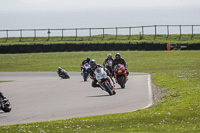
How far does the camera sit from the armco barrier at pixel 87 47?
186 ft

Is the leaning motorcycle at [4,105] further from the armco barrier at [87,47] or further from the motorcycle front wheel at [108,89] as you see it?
the armco barrier at [87,47]

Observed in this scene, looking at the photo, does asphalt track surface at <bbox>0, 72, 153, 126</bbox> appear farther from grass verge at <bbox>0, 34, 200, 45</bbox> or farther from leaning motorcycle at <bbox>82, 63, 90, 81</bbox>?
grass verge at <bbox>0, 34, 200, 45</bbox>

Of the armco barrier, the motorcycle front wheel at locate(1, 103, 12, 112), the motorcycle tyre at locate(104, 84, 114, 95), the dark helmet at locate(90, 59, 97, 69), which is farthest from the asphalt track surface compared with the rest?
the armco barrier

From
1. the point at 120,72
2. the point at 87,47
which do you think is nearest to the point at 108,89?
the point at 120,72

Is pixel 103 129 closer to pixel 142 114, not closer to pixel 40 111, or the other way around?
pixel 142 114

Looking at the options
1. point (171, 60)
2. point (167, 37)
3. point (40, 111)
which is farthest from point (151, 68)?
point (40, 111)

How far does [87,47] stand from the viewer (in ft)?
191

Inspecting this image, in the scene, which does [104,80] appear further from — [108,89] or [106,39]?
[106,39]

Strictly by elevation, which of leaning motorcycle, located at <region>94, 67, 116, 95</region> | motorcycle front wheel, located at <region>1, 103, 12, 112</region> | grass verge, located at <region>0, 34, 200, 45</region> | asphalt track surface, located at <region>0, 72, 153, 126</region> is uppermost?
grass verge, located at <region>0, 34, 200, 45</region>

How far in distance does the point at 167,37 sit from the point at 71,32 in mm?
12938

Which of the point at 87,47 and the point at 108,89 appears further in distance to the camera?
the point at 87,47

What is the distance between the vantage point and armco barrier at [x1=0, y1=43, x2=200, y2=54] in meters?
56.6

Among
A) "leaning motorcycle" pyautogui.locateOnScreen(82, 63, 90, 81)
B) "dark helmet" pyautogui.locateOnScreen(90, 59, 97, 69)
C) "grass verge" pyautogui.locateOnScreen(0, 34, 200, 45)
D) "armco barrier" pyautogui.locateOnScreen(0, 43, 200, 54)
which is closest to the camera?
"dark helmet" pyautogui.locateOnScreen(90, 59, 97, 69)

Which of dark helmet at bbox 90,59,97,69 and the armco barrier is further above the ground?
dark helmet at bbox 90,59,97,69
